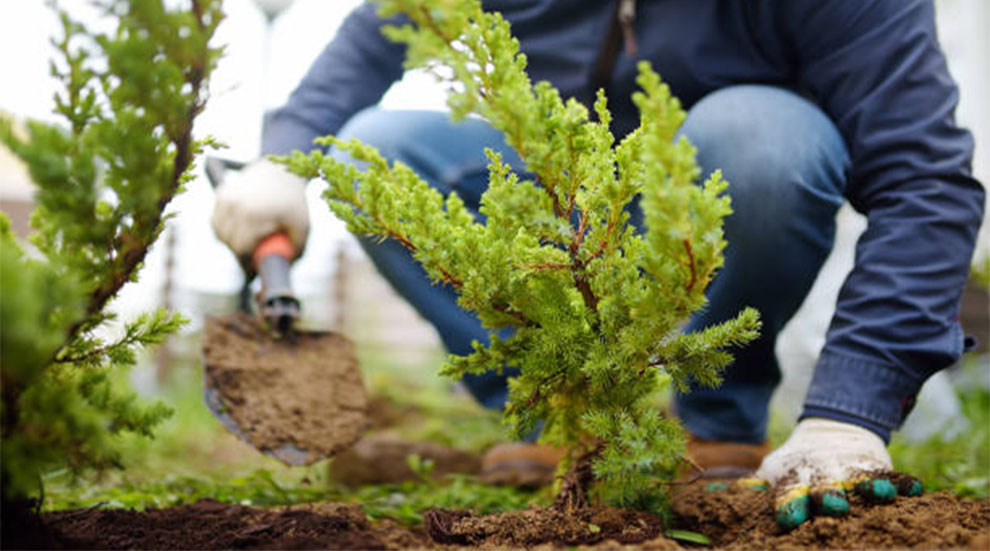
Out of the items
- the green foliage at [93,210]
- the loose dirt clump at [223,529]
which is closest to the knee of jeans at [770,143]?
the loose dirt clump at [223,529]

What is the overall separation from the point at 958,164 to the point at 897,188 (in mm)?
140

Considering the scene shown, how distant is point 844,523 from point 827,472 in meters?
0.24

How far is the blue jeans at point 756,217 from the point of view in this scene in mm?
1979

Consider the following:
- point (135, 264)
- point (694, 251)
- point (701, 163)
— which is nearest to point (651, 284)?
point (694, 251)

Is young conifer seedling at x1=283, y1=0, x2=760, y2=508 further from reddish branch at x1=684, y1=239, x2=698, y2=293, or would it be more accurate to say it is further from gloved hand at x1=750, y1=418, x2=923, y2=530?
gloved hand at x1=750, y1=418, x2=923, y2=530

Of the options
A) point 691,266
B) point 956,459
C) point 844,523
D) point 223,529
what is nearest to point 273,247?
point 223,529

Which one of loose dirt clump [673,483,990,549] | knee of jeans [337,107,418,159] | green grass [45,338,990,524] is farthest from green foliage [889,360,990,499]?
knee of jeans [337,107,418,159]

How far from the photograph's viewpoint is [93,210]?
1018mm

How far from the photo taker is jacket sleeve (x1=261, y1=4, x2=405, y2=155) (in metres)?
2.46

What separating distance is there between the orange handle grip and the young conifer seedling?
855 mm

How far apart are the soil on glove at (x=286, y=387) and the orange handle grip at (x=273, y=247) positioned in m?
0.27

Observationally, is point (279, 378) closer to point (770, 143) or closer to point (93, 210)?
point (93, 210)

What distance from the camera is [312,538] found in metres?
1.25

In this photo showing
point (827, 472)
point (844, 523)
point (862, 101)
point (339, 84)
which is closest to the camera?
point (844, 523)
